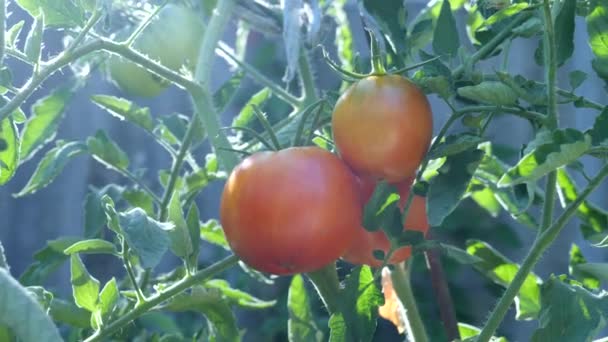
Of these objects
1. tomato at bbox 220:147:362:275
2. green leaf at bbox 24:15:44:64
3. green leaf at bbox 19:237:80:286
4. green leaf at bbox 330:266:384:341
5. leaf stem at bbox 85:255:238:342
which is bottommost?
green leaf at bbox 19:237:80:286

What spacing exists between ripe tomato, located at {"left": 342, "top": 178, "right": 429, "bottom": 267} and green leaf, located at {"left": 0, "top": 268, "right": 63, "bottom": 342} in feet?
0.92

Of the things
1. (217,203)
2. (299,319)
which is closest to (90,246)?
(299,319)

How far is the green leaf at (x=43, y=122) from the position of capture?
100 cm

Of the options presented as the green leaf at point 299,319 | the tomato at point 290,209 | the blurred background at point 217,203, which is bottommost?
the blurred background at point 217,203

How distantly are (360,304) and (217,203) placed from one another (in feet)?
6.24

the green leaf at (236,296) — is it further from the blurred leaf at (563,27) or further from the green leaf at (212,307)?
the blurred leaf at (563,27)

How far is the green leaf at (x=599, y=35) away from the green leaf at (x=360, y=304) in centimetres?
23

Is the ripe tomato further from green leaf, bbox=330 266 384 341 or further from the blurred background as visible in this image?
A: the blurred background

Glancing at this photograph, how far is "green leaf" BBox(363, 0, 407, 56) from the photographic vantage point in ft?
2.53

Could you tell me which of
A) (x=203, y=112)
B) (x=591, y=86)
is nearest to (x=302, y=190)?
(x=203, y=112)

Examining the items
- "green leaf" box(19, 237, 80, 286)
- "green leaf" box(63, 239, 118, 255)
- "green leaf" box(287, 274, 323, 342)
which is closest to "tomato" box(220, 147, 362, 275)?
"green leaf" box(63, 239, 118, 255)

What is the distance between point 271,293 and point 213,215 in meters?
0.27

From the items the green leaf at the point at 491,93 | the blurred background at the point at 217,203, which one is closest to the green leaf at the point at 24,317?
the green leaf at the point at 491,93

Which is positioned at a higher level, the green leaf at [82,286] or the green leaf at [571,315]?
the green leaf at [571,315]
